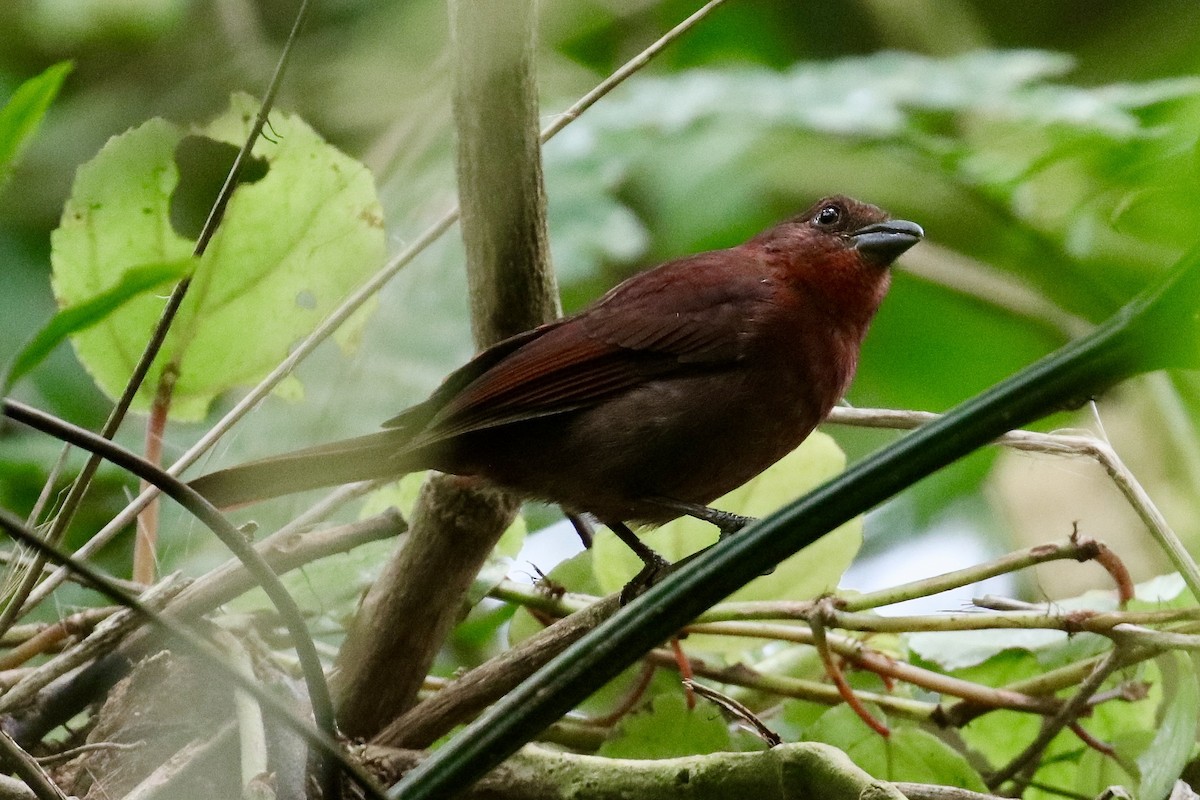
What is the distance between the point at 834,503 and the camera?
83 centimetres

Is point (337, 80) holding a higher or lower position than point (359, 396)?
higher

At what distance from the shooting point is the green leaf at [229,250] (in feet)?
6.58

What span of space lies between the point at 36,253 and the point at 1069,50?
3559mm

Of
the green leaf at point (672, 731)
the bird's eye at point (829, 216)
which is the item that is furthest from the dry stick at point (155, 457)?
the bird's eye at point (829, 216)

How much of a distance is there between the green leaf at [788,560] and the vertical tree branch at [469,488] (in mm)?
246

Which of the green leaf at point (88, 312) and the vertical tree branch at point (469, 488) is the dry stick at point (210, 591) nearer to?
the vertical tree branch at point (469, 488)

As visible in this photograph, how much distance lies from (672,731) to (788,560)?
14.6 inches

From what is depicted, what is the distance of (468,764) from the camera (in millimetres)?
922

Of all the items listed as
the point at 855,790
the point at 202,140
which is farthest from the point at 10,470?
the point at 855,790

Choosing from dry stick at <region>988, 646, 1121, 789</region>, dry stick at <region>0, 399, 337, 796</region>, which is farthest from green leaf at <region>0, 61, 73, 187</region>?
dry stick at <region>988, 646, 1121, 789</region>

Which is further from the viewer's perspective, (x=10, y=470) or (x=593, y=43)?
(x=593, y=43)

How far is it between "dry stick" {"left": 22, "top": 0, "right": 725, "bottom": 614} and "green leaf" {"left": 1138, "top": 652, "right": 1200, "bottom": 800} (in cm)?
119

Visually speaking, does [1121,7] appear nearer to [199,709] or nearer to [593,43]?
[593,43]

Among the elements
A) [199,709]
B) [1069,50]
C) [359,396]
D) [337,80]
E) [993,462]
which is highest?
[337,80]
